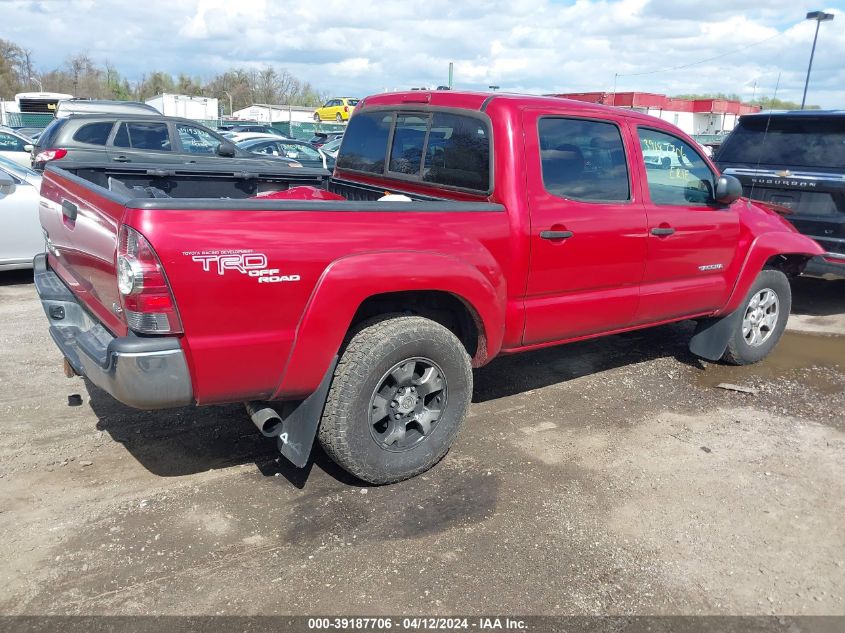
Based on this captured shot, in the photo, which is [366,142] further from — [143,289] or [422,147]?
[143,289]

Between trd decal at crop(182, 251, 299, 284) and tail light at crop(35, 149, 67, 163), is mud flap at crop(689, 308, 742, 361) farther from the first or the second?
tail light at crop(35, 149, 67, 163)

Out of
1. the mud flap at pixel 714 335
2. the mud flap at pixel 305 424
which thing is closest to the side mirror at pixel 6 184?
the mud flap at pixel 305 424

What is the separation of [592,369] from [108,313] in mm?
3733

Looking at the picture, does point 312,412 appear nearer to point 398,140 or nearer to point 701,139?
point 398,140

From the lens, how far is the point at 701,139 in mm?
35875

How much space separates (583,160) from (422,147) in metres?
0.98

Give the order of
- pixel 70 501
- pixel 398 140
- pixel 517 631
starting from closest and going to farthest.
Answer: pixel 517 631
pixel 70 501
pixel 398 140

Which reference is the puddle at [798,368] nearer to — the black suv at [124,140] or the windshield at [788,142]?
the windshield at [788,142]

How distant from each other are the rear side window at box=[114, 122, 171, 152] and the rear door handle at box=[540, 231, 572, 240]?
8342mm

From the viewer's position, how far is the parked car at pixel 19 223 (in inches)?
276

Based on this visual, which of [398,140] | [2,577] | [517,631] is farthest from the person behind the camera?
[398,140]

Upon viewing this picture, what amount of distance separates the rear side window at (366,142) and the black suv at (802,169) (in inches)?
157

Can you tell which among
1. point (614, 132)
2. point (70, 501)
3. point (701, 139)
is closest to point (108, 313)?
point (70, 501)

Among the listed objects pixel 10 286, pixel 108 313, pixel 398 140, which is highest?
pixel 398 140
